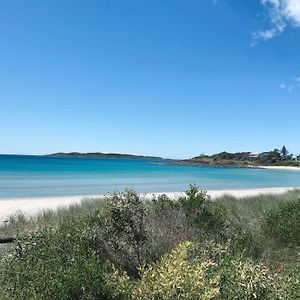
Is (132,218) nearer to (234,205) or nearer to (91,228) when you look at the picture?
(91,228)

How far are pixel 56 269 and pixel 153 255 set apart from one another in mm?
2318

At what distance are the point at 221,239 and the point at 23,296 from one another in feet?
14.9

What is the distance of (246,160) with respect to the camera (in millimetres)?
138375

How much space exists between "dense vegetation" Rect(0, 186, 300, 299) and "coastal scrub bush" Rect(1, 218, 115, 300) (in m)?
0.01

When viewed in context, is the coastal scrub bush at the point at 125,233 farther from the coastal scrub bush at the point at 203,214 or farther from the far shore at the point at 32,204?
the far shore at the point at 32,204

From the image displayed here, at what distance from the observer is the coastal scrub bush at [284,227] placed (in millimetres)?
8672

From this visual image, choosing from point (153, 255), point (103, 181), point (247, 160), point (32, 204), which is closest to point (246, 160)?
point (247, 160)

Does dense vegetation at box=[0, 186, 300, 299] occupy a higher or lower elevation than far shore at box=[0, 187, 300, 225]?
higher

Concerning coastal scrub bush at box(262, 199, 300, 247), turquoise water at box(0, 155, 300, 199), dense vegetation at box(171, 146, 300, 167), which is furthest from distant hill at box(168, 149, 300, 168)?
coastal scrub bush at box(262, 199, 300, 247)

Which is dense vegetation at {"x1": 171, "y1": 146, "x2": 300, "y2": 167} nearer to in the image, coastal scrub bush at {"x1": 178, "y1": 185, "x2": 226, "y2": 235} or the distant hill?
the distant hill

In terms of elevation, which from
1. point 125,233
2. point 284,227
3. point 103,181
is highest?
point 125,233

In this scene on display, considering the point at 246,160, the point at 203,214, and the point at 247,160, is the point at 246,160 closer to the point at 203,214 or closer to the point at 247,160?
the point at 247,160

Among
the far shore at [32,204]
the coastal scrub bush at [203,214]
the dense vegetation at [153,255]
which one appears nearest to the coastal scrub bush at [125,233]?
the dense vegetation at [153,255]

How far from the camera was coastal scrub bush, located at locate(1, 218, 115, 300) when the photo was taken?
4715 mm
